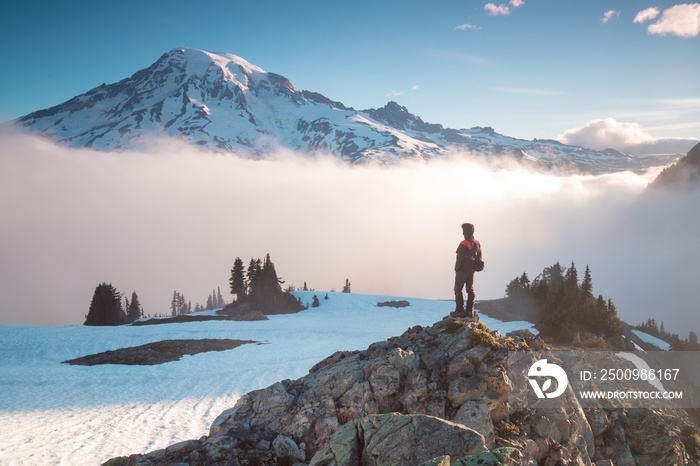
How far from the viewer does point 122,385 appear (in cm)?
2755

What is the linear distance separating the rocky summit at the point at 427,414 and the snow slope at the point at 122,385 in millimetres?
7625

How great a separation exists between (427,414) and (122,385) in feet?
80.7

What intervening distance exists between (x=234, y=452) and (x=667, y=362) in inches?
1966

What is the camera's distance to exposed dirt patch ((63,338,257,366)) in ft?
117

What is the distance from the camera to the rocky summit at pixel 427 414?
37.7 feet

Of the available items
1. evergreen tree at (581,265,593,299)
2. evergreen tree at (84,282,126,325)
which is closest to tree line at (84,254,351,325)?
evergreen tree at (84,282,126,325)

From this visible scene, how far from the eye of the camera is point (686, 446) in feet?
47.2

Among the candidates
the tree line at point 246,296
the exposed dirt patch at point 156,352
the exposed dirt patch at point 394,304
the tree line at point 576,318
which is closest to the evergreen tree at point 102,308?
the tree line at point 246,296

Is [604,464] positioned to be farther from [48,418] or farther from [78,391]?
[78,391]

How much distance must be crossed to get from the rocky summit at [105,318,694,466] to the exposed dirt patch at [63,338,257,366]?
2733cm

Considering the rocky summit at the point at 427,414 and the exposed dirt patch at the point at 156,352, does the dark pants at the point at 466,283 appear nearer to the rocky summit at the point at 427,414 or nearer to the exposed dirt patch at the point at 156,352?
the rocky summit at the point at 427,414

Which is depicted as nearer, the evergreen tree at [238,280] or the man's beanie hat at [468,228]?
the man's beanie hat at [468,228]

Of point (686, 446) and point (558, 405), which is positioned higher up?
A: point (558, 405)

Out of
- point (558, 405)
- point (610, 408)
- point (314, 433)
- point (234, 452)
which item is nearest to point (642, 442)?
point (610, 408)
